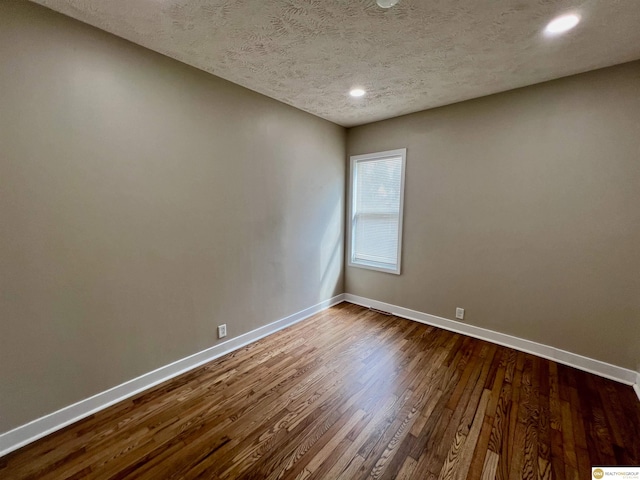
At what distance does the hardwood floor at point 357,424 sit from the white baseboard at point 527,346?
11 centimetres

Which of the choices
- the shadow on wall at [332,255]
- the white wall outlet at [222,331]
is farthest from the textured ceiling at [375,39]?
the white wall outlet at [222,331]

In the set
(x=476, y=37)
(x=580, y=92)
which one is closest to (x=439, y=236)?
(x=580, y=92)

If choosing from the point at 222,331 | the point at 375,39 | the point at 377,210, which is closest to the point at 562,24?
the point at 375,39

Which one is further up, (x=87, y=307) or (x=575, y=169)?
(x=575, y=169)

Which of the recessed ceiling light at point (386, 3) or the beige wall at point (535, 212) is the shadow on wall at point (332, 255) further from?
the recessed ceiling light at point (386, 3)

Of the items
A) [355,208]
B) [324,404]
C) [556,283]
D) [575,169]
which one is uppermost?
[575,169]

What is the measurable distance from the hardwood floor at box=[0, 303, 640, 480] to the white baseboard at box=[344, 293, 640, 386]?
109 mm

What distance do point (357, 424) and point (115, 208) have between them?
223cm

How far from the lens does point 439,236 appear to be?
10.4 feet

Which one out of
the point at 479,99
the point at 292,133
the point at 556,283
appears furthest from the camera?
the point at 292,133

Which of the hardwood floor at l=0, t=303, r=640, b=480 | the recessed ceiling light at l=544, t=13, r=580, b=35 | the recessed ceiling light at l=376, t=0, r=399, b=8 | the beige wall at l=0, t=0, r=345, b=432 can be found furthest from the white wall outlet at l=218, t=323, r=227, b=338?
the recessed ceiling light at l=544, t=13, r=580, b=35

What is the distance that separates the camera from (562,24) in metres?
1.66

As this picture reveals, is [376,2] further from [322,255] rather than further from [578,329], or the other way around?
[578,329]

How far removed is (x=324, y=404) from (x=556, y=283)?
7.77ft
